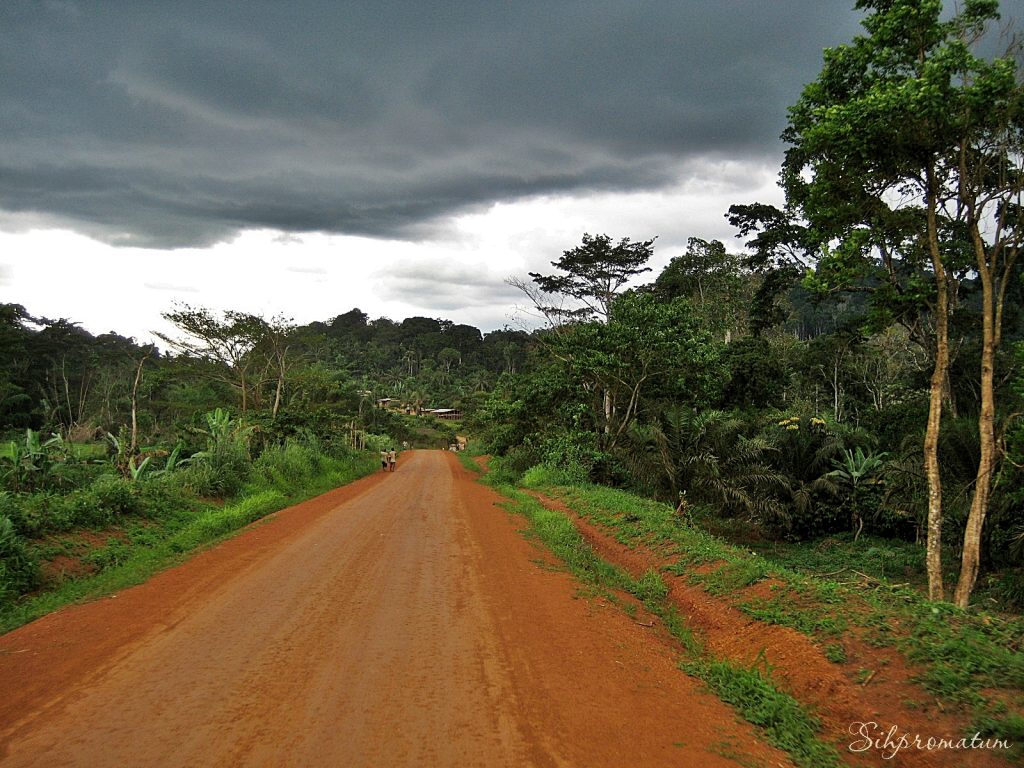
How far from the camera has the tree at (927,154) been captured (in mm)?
7184

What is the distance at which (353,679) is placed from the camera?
13.4 ft

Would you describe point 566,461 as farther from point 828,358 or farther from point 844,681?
point 828,358

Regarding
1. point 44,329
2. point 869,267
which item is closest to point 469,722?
point 869,267

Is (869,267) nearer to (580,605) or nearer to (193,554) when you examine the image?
(580,605)

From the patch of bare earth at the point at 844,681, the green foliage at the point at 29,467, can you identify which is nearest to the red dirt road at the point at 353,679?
the patch of bare earth at the point at 844,681

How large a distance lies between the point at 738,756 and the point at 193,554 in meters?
7.44

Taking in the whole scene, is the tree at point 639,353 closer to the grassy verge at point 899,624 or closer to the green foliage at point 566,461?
the green foliage at point 566,461

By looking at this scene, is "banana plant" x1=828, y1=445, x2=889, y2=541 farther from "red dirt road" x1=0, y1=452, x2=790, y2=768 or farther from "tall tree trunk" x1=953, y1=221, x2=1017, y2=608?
"red dirt road" x1=0, y1=452, x2=790, y2=768

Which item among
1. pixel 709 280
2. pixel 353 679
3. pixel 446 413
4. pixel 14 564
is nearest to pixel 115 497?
pixel 14 564

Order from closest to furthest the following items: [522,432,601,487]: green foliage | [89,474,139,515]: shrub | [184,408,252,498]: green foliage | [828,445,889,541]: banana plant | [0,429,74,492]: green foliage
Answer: [89,474,139,515]: shrub, [0,429,74,492]: green foliage, [184,408,252,498]: green foliage, [828,445,889,541]: banana plant, [522,432,601,487]: green foliage

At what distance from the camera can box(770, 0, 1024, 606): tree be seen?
23.6 ft

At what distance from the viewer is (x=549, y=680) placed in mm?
4246

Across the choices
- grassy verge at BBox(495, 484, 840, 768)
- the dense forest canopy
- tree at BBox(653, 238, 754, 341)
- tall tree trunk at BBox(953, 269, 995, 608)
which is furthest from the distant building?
tall tree trunk at BBox(953, 269, 995, 608)

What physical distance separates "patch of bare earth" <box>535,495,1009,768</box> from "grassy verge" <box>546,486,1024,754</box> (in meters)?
0.08
